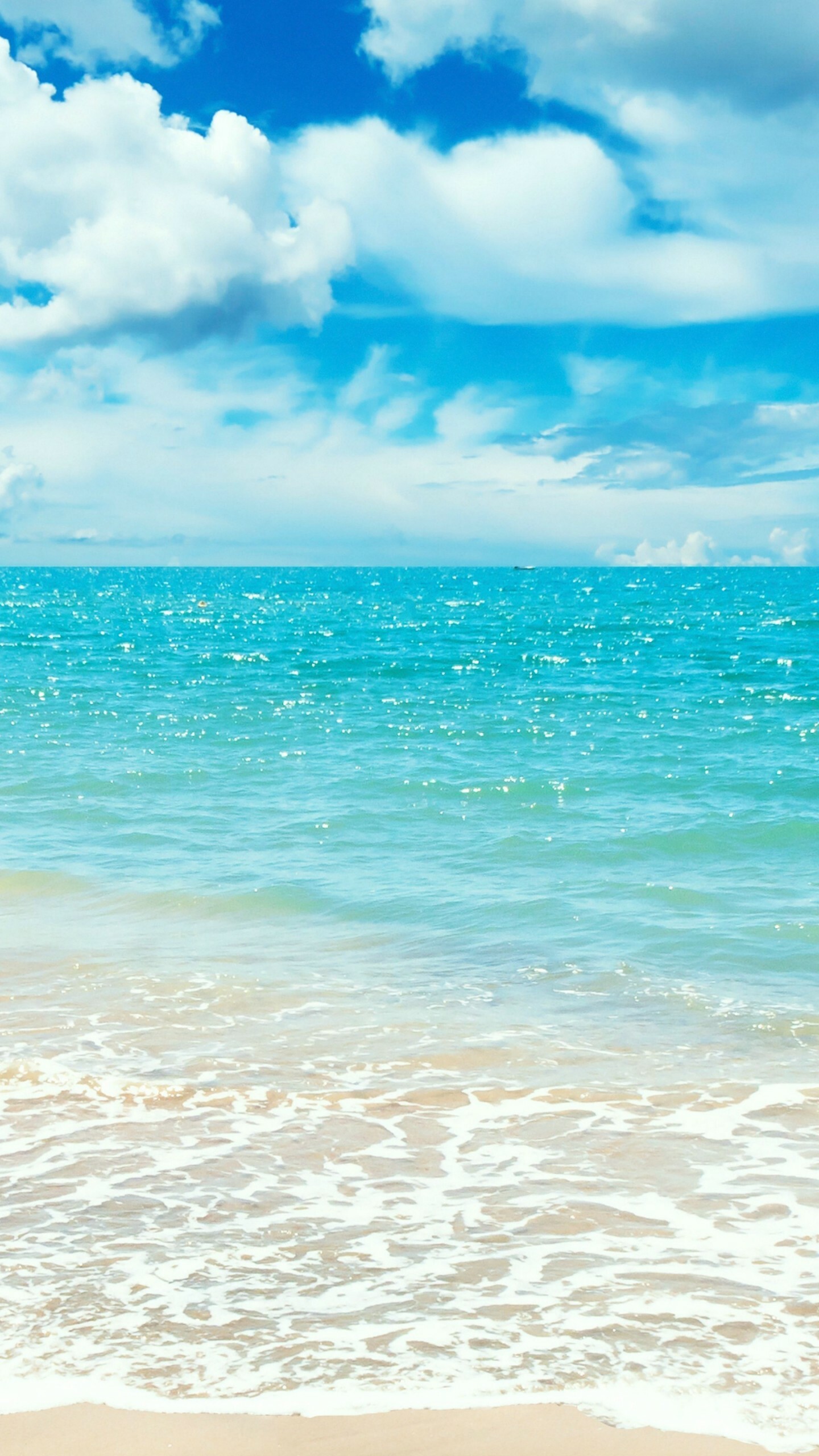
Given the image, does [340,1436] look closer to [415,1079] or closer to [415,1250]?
[415,1250]

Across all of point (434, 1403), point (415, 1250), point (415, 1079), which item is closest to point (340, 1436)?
point (434, 1403)

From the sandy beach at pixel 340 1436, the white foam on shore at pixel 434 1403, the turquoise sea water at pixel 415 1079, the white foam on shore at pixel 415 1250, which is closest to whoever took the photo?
the sandy beach at pixel 340 1436

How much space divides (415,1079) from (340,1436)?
11.6ft

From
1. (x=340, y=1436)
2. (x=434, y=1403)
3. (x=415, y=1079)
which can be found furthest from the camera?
(x=415, y=1079)

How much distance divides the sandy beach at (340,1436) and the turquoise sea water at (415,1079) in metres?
0.10

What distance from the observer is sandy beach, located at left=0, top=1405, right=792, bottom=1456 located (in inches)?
165

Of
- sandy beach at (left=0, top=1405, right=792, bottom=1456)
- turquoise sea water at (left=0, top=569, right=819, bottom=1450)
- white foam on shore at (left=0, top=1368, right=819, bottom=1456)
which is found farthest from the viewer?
turquoise sea water at (left=0, top=569, right=819, bottom=1450)

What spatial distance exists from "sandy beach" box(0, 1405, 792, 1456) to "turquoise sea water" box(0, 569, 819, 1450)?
0.10m

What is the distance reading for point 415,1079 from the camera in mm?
7781

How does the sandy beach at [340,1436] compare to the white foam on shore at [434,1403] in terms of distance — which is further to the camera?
the white foam on shore at [434,1403]

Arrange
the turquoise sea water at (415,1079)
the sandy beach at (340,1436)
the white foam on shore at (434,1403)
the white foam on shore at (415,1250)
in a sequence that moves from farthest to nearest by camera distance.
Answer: the turquoise sea water at (415,1079), the white foam on shore at (415,1250), the white foam on shore at (434,1403), the sandy beach at (340,1436)

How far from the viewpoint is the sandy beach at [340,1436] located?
420 centimetres

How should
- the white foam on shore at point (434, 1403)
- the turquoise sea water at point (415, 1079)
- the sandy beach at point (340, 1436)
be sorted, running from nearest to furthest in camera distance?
1. the sandy beach at point (340, 1436)
2. the white foam on shore at point (434, 1403)
3. the turquoise sea water at point (415, 1079)

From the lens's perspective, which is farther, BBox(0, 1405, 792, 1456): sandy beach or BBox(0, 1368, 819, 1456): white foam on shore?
BBox(0, 1368, 819, 1456): white foam on shore
